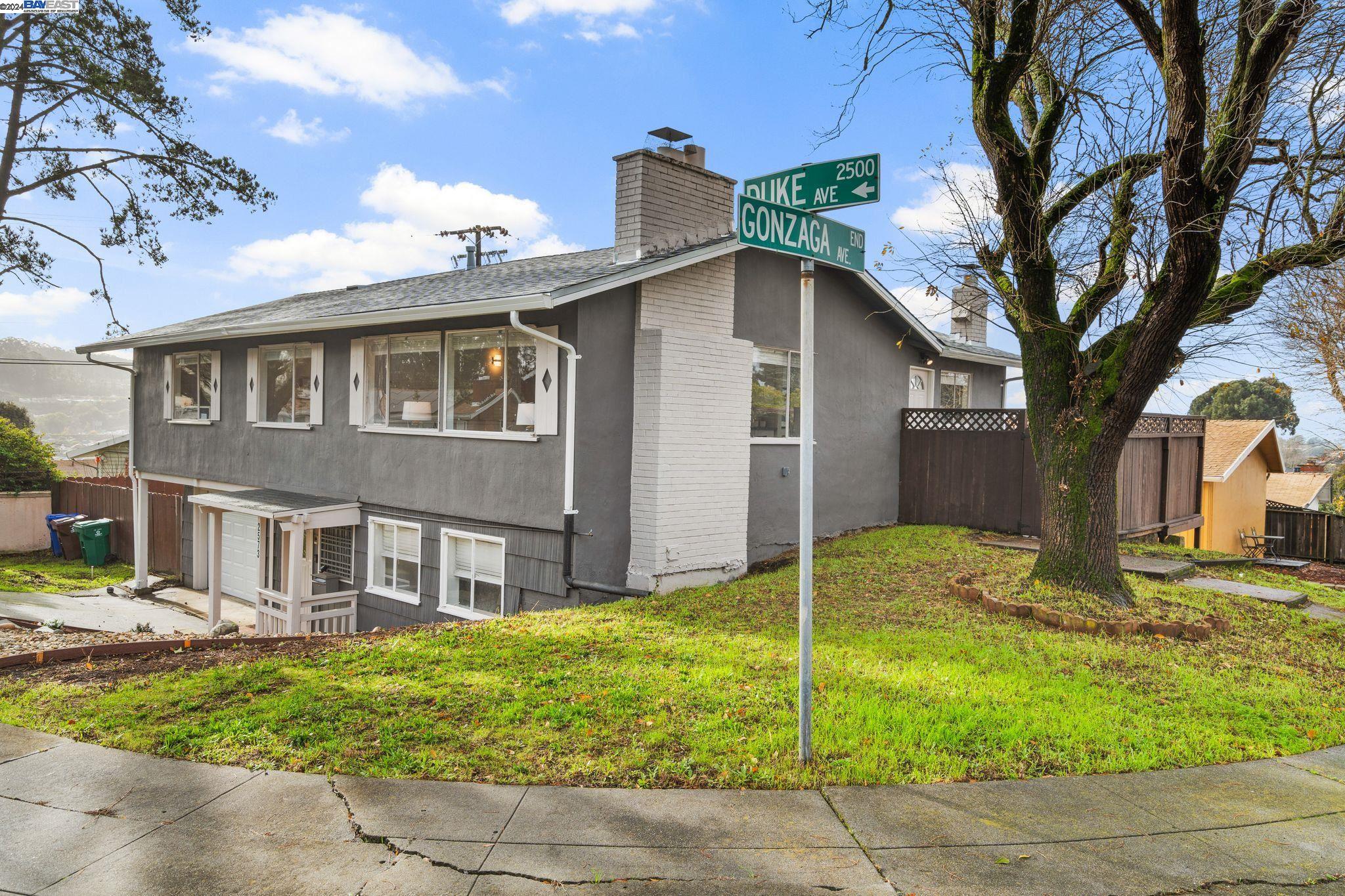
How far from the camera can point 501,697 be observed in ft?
17.9

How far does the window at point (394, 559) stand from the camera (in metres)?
11.5

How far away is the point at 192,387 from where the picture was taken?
16109 millimetres

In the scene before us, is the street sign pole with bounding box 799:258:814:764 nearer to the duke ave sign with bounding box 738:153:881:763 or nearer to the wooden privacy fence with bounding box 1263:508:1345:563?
the duke ave sign with bounding box 738:153:881:763

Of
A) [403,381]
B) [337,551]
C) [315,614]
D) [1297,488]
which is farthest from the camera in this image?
[1297,488]

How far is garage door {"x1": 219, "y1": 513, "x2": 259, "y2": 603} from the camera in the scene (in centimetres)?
1417

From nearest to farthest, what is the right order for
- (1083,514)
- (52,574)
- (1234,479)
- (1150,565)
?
1. (1083,514)
2. (1150,565)
3. (52,574)
4. (1234,479)

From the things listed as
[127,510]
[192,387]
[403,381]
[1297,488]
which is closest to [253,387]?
[192,387]

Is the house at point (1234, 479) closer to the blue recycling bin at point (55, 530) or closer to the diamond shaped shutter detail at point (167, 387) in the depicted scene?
the diamond shaped shutter detail at point (167, 387)

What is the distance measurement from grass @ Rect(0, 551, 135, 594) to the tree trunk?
55.1ft

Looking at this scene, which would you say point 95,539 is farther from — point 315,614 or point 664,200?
point 664,200

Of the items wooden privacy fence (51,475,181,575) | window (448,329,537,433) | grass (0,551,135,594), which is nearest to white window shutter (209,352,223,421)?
wooden privacy fence (51,475,181,575)

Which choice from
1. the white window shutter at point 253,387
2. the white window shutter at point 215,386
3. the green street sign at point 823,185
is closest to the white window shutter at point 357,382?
the white window shutter at point 253,387

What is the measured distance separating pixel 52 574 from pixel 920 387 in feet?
60.4

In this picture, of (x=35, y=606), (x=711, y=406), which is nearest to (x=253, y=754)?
(x=711, y=406)
